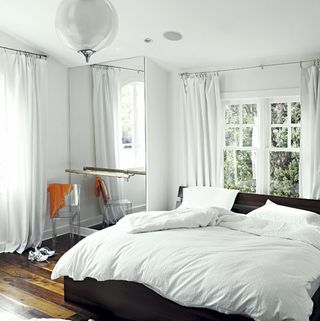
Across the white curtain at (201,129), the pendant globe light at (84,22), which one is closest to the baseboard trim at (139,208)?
the white curtain at (201,129)

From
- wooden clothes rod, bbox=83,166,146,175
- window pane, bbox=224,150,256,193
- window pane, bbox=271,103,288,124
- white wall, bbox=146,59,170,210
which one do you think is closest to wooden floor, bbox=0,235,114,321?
wooden clothes rod, bbox=83,166,146,175

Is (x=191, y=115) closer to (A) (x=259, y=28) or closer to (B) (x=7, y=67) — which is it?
(A) (x=259, y=28)

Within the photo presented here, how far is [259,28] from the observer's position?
3.67 metres

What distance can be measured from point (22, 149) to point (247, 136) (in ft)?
8.49

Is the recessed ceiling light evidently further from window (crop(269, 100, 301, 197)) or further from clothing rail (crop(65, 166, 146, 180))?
clothing rail (crop(65, 166, 146, 180))

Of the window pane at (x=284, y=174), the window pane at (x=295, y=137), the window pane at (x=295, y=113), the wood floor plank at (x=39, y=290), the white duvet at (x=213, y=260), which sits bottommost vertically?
the wood floor plank at (x=39, y=290)

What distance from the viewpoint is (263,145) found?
4531 mm

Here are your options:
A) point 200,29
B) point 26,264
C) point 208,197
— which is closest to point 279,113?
point 208,197

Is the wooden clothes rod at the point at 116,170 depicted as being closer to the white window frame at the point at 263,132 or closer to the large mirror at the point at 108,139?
the large mirror at the point at 108,139

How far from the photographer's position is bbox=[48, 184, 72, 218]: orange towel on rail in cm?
479

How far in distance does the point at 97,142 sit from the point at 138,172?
0.70 meters

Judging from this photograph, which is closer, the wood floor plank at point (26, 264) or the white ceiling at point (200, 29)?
the white ceiling at point (200, 29)

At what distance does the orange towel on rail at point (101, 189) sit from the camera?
4.97 metres

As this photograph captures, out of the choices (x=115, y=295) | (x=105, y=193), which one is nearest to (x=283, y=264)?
(x=115, y=295)
